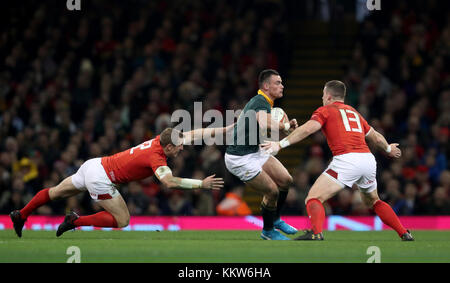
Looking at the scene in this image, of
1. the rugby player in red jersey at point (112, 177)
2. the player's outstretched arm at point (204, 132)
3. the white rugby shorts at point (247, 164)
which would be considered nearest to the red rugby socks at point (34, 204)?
Result: the rugby player in red jersey at point (112, 177)

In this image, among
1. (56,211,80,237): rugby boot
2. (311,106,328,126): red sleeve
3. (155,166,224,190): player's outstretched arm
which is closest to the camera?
(155,166,224,190): player's outstretched arm

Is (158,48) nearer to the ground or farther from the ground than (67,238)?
farther from the ground

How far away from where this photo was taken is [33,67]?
61.4ft

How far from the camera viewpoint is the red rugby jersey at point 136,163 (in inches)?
402

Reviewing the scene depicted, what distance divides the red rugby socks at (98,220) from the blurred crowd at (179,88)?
482 cm

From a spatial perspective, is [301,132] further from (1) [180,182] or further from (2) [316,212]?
(1) [180,182]

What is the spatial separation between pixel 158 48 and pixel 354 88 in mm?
4871

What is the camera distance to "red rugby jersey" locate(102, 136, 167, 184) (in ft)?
33.5

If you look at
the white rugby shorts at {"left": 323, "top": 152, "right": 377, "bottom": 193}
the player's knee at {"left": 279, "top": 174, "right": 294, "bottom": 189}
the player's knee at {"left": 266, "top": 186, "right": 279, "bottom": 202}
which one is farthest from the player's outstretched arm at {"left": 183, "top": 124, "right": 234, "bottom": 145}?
the white rugby shorts at {"left": 323, "top": 152, "right": 377, "bottom": 193}

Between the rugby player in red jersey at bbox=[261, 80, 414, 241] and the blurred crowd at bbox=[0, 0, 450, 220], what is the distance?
5356 millimetres

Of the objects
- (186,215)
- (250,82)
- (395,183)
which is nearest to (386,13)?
(250,82)

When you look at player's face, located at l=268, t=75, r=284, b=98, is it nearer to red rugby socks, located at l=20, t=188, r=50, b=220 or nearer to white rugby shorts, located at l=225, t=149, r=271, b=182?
white rugby shorts, located at l=225, t=149, r=271, b=182
